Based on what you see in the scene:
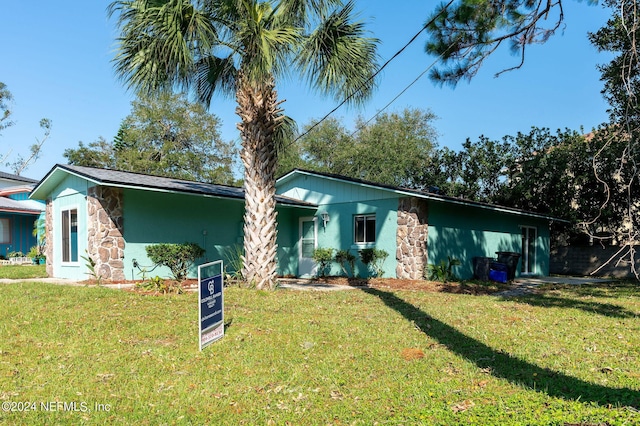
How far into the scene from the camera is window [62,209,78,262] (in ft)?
41.7

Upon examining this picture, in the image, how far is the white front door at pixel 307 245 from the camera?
51.6 feet

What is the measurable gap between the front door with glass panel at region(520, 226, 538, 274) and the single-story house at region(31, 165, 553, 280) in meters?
0.69

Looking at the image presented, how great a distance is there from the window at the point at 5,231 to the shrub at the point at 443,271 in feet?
66.1

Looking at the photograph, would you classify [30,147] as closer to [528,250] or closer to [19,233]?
[19,233]

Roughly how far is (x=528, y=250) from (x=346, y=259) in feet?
28.5

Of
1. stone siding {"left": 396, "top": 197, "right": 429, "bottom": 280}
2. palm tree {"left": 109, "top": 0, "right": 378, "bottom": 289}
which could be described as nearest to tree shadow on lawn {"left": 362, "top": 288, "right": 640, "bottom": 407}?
palm tree {"left": 109, "top": 0, "right": 378, "bottom": 289}

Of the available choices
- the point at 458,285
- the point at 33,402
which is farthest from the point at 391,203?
the point at 33,402

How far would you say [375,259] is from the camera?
13.9 meters

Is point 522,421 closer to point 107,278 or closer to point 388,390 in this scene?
point 388,390

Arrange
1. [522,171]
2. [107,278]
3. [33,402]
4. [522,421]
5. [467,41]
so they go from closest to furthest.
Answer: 1. [522,421]
2. [33,402]
3. [467,41]
4. [107,278]
5. [522,171]

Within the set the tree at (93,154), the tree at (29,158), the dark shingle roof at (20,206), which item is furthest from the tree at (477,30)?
the tree at (29,158)

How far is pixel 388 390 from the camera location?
4.28m

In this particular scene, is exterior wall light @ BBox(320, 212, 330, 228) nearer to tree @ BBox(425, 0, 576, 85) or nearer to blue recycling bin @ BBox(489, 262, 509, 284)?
blue recycling bin @ BBox(489, 262, 509, 284)

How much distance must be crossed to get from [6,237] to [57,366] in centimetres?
2083
